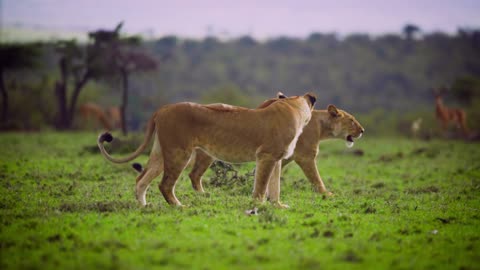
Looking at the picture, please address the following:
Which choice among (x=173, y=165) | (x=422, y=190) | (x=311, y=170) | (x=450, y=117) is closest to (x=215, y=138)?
(x=173, y=165)

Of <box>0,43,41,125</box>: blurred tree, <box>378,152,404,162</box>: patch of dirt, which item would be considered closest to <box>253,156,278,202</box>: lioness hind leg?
<box>378,152,404,162</box>: patch of dirt

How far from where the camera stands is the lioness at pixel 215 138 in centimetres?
813

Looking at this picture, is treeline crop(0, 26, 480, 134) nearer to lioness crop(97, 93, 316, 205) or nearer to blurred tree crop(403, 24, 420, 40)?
blurred tree crop(403, 24, 420, 40)

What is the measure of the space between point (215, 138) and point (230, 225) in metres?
1.46

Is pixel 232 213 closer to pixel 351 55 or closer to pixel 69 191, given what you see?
pixel 69 191

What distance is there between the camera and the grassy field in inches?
237

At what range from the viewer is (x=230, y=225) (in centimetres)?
735

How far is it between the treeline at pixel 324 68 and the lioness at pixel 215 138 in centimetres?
3582

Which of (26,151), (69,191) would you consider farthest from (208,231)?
(26,151)

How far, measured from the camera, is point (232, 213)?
8031 mm

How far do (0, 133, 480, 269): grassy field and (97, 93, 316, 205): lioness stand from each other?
1.46 feet

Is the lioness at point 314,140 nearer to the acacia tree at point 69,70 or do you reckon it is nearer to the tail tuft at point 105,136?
the tail tuft at point 105,136

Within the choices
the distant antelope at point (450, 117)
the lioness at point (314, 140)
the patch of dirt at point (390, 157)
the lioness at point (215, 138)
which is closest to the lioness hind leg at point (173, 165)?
the lioness at point (215, 138)

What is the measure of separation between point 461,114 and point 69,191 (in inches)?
845
